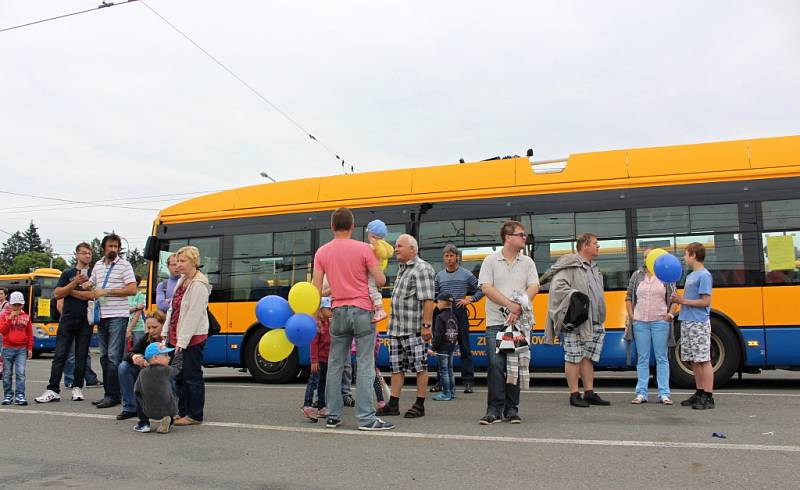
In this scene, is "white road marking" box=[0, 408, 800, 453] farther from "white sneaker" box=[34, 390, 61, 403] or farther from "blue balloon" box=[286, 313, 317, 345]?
"white sneaker" box=[34, 390, 61, 403]

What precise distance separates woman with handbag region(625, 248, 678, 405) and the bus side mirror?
8.13m

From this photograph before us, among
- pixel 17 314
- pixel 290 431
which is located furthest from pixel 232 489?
pixel 17 314

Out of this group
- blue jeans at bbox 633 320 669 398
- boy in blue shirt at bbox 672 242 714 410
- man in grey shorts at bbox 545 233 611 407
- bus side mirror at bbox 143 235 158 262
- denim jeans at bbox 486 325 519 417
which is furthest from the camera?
bus side mirror at bbox 143 235 158 262

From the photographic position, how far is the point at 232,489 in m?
4.10

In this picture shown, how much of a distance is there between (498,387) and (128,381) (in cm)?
365

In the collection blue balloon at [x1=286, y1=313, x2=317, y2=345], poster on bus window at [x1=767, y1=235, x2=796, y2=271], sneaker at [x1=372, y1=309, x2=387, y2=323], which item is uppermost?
poster on bus window at [x1=767, y1=235, x2=796, y2=271]

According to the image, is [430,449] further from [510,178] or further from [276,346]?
[510,178]

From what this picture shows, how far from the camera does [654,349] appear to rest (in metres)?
7.32

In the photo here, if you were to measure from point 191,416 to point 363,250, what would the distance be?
232 centimetres

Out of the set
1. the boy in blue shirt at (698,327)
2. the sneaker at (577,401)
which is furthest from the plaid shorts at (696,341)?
the sneaker at (577,401)

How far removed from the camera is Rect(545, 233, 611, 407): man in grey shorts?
6.98 meters

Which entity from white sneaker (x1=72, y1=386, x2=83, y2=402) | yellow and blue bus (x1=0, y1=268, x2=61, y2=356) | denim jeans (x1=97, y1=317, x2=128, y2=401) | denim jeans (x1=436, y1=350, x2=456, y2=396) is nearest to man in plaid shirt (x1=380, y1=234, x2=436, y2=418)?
denim jeans (x1=436, y1=350, x2=456, y2=396)

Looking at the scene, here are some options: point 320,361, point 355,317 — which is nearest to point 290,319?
point 320,361

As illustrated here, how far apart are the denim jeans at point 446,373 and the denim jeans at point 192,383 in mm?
2828
